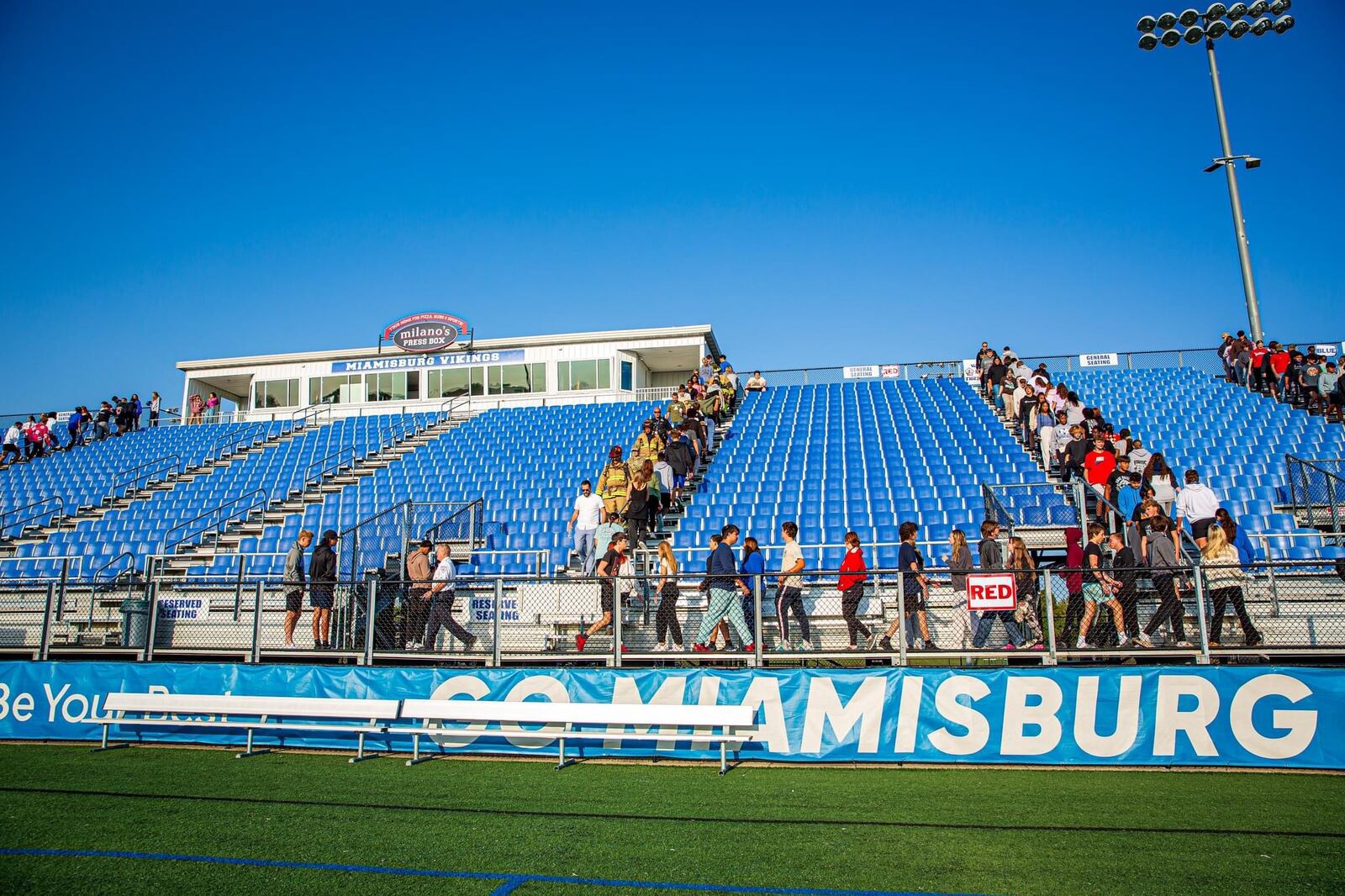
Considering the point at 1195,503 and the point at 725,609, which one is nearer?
the point at 725,609

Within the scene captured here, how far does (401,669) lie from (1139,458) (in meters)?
11.6

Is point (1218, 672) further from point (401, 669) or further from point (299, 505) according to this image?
point (299, 505)

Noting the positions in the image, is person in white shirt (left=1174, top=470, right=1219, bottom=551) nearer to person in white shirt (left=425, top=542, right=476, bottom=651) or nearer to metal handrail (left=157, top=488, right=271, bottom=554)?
person in white shirt (left=425, top=542, right=476, bottom=651)

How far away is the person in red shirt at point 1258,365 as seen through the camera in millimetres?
21555

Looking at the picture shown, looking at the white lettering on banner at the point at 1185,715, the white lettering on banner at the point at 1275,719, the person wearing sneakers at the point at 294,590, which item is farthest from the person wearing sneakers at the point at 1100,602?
the person wearing sneakers at the point at 294,590

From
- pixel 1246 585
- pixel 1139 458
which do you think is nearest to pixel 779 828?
pixel 1246 585

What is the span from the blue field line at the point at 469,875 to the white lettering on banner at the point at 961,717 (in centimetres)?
390

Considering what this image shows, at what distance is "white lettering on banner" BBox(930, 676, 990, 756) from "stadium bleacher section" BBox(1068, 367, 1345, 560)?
19.7 feet

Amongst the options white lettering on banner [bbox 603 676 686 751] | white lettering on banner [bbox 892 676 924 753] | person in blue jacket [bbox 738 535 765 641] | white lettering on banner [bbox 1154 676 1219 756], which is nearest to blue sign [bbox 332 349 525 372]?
person in blue jacket [bbox 738 535 765 641]

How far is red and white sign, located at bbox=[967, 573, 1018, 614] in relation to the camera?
27.9 ft

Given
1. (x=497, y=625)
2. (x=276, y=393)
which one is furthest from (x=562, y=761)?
(x=276, y=393)

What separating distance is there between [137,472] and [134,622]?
14.6m

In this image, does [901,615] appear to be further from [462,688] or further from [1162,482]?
[1162,482]

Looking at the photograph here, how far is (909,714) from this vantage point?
27.7ft
